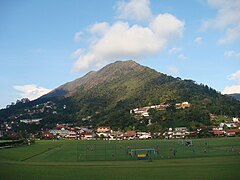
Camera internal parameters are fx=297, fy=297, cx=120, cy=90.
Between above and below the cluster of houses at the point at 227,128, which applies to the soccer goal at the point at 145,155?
below

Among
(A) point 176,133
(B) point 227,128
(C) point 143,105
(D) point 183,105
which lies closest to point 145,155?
(A) point 176,133

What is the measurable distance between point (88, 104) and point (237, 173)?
167635 millimetres

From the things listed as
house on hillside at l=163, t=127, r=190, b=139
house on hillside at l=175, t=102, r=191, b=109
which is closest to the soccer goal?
house on hillside at l=163, t=127, r=190, b=139

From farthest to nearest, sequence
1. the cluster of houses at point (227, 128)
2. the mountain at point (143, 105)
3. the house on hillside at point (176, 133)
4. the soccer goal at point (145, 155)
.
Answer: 1. the mountain at point (143, 105)
2. the house on hillside at point (176, 133)
3. the cluster of houses at point (227, 128)
4. the soccer goal at point (145, 155)

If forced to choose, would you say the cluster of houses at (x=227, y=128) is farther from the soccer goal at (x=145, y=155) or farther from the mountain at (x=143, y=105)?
the soccer goal at (x=145, y=155)

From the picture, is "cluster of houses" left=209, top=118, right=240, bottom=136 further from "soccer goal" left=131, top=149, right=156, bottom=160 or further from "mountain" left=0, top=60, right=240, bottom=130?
"soccer goal" left=131, top=149, right=156, bottom=160

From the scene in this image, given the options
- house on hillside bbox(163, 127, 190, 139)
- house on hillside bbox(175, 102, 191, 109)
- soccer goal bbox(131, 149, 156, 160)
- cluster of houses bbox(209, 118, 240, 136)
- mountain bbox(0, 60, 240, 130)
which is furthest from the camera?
house on hillside bbox(175, 102, 191, 109)

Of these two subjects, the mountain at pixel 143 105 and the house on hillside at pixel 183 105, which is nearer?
the mountain at pixel 143 105

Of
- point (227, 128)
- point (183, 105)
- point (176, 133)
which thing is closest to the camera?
point (176, 133)

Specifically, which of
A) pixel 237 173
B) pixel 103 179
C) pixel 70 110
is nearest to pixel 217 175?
pixel 237 173

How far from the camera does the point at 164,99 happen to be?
138m

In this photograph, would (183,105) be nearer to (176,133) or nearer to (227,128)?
(227,128)

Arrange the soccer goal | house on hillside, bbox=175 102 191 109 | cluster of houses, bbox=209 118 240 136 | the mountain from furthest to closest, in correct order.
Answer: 1. house on hillside, bbox=175 102 191 109
2. the mountain
3. cluster of houses, bbox=209 118 240 136
4. the soccer goal

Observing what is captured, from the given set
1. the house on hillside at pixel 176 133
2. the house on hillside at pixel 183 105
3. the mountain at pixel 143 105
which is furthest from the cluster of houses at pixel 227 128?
the house on hillside at pixel 183 105
